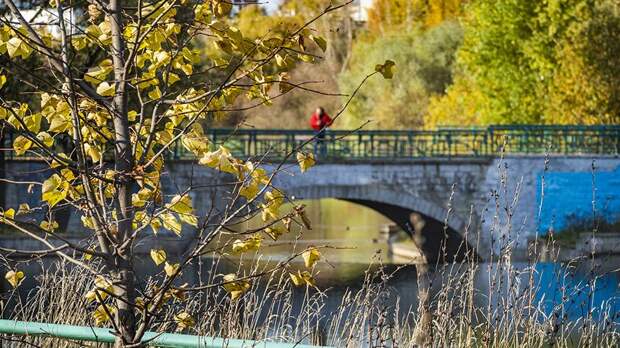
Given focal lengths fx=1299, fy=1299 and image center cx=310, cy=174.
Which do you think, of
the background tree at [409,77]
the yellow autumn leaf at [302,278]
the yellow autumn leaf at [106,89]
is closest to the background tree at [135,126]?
the yellow autumn leaf at [106,89]

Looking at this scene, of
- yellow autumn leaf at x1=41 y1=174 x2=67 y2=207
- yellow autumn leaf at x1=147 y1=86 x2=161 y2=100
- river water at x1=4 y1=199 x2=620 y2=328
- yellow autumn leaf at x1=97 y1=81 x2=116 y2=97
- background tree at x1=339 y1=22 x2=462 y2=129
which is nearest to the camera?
yellow autumn leaf at x1=41 y1=174 x2=67 y2=207

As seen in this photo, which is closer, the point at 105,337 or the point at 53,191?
the point at 53,191

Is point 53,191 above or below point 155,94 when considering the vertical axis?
below

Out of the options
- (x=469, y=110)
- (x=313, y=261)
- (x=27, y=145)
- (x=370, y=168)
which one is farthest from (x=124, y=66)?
(x=469, y=110)

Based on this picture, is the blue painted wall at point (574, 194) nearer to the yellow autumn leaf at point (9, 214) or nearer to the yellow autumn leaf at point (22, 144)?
the yellow autumn leaf at point (22, 144)

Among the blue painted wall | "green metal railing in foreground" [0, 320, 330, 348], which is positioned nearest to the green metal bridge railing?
the blue painted wall

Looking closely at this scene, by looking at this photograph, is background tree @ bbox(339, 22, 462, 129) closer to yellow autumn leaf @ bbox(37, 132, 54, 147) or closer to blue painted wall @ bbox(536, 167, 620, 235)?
blue painted wall @ bbox(536, 167, 620, 235)

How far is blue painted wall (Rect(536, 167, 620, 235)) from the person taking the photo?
30984 mm

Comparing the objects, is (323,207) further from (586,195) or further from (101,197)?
(101,197)

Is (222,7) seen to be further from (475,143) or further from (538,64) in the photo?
(538,64)

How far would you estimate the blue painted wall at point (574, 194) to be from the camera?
30984mm

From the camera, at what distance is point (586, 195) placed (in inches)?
1231

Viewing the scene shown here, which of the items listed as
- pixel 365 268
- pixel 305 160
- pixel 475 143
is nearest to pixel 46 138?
pixel 305 160

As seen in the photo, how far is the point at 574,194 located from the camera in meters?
31.3
